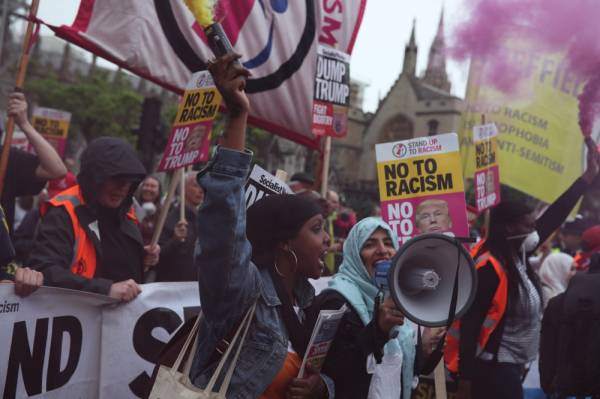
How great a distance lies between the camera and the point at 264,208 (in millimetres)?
2609

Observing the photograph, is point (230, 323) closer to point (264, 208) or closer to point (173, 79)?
point (264, 208)

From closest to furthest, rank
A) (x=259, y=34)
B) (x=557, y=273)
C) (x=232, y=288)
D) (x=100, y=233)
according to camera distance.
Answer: (x=232, y=288) → (x=100, y=233) → (x=259, y=34) → (x=557, y=273)

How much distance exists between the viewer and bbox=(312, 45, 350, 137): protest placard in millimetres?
5836

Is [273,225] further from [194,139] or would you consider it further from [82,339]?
[194,139]

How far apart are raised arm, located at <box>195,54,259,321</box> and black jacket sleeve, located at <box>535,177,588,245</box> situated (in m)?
3.62

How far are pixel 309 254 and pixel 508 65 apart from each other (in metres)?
3.87

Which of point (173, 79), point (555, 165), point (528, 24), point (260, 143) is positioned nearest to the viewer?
point (528, 24)

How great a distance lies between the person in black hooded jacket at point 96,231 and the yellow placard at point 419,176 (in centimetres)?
146

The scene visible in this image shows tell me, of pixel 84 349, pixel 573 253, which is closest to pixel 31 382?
pixel 84 349

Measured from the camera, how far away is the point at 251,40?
218 inches

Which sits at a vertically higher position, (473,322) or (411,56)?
(411,56)

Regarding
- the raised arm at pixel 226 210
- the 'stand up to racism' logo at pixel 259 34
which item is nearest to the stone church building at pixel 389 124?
the 'stand up to racism' logo at pixel 259 34

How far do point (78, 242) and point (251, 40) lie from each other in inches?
98.2

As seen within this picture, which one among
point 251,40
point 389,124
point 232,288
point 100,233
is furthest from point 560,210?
point 389,124
